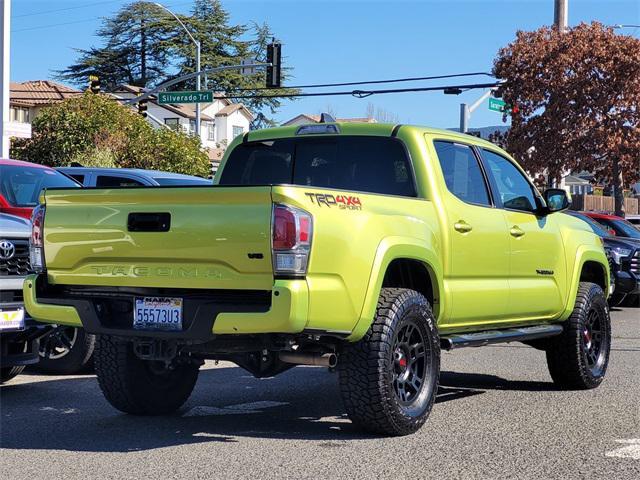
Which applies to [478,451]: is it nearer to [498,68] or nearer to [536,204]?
[536,204]

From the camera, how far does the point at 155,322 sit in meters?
5.86

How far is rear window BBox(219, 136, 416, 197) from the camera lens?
711 cm

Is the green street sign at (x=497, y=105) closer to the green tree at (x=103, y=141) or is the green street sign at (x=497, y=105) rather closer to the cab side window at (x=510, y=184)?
the green tree at (x=103, y=141)

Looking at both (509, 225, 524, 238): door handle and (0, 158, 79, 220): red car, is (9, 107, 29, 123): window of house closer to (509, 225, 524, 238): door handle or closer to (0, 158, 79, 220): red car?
(0, 158, 79, 220): red car

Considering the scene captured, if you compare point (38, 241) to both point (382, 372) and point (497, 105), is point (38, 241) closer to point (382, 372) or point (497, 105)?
point (382, 372)

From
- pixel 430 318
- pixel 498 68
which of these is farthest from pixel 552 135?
pixel 430 318

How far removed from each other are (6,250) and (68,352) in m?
1.59

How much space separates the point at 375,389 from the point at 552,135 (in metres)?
27.7

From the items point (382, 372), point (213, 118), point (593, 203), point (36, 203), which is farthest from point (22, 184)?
point (213, 118)

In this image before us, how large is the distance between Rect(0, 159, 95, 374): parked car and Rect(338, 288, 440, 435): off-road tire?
2818mm

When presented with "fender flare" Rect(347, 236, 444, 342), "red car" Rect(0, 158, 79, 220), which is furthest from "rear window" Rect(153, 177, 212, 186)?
"fender flare" Rect(347, 236, 444, 342)

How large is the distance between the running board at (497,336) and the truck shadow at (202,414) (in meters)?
0.69

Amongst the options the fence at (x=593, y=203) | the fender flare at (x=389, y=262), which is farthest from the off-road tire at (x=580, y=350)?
the fence at (x=593, y=203)

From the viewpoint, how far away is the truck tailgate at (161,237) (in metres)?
5.54
